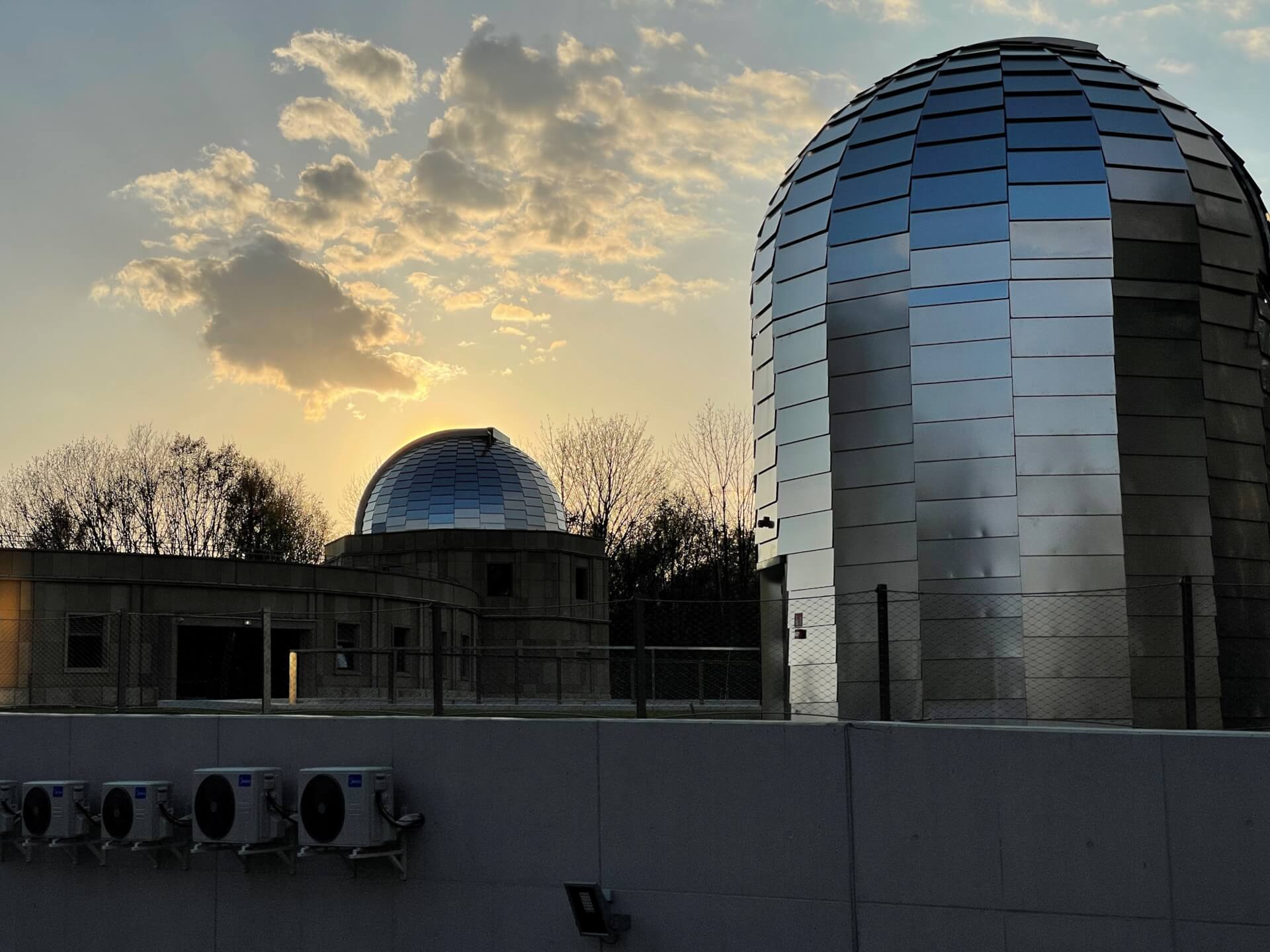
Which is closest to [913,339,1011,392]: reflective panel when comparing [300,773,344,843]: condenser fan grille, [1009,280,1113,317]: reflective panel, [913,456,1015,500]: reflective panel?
[1009,280,1113,317]: reflective panel

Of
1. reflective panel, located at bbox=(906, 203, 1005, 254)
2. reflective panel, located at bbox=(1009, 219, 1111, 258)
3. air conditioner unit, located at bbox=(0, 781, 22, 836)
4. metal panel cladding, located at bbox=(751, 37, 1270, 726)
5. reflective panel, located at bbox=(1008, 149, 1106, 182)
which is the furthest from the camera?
reflective panel, located at bbox=(1008, 149, 1106, 182)

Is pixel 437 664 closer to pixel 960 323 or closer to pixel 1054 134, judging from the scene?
pixel 960 323

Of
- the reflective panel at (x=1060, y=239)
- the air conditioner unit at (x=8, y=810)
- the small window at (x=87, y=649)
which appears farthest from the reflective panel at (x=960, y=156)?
the small window at (x=87, y=649)

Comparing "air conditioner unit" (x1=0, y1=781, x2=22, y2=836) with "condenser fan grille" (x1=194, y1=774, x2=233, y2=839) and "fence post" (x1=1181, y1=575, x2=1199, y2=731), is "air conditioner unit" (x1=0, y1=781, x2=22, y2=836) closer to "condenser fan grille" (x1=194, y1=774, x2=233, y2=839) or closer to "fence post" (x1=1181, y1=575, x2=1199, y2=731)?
"condenser fan grille" (x1=194, y1=774, x2=233, y2=839)

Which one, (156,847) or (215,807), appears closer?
(215,807)

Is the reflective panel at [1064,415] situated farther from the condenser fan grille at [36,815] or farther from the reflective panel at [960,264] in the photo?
the condenser fan grille at [36,815]

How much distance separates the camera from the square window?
33594mm

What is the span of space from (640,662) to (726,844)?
1.64 meters

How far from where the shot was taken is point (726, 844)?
31.0 feet

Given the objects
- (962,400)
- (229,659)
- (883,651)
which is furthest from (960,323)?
(229,659)

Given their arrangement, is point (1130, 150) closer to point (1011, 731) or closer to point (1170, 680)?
point (1170, 680)

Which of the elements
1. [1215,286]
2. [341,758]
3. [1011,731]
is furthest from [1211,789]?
[1215,286]

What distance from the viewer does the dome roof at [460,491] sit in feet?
153

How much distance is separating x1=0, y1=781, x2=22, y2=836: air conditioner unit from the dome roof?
111ft
